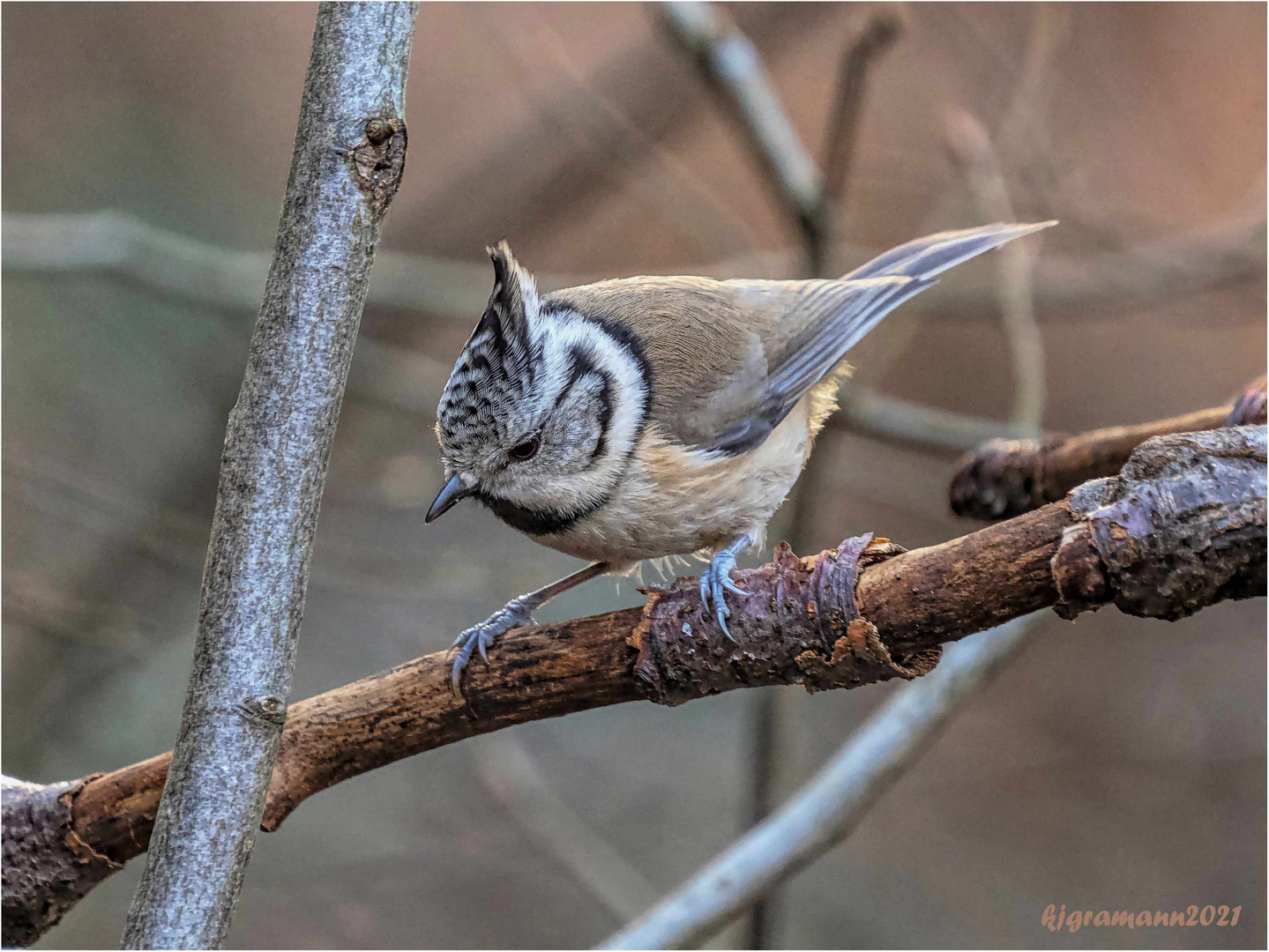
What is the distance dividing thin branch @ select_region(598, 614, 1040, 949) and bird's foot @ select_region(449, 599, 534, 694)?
1.78 ft

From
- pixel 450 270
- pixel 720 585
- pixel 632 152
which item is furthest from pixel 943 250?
pixel 450 270

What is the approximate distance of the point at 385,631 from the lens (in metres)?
4.11

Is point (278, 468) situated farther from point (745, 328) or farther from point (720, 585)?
point (745, 328)

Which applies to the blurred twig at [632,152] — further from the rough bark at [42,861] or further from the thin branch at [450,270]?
the rough bark at [42,861]

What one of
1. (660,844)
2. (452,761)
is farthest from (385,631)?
(660,844)

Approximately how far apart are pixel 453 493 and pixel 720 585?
23.8 inches

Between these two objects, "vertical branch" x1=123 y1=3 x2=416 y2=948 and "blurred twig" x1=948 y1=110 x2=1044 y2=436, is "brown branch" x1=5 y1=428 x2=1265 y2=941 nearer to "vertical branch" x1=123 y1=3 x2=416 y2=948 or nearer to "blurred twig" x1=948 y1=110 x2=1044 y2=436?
"vertical branch" x1=123 y1=3 x2=416 y2=948

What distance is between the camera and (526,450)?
5.57ft

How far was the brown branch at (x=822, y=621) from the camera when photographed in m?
0.92

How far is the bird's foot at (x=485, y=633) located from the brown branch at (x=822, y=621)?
0.06 feet

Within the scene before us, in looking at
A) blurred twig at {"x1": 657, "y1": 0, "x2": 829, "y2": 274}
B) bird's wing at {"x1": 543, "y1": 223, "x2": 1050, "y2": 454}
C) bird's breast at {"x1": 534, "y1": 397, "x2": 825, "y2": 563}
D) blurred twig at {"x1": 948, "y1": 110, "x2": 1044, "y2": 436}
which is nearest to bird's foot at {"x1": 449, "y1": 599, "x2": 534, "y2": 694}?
bird's breast at {"x1": 534, "y1": 397, "x2": 825, "y2": 563}

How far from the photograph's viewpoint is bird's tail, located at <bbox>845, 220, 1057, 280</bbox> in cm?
192

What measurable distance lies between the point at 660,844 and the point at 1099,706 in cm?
220

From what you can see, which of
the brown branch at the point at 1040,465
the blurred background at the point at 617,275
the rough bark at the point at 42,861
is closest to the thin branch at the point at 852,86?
the blurred background at the point at 617,275
